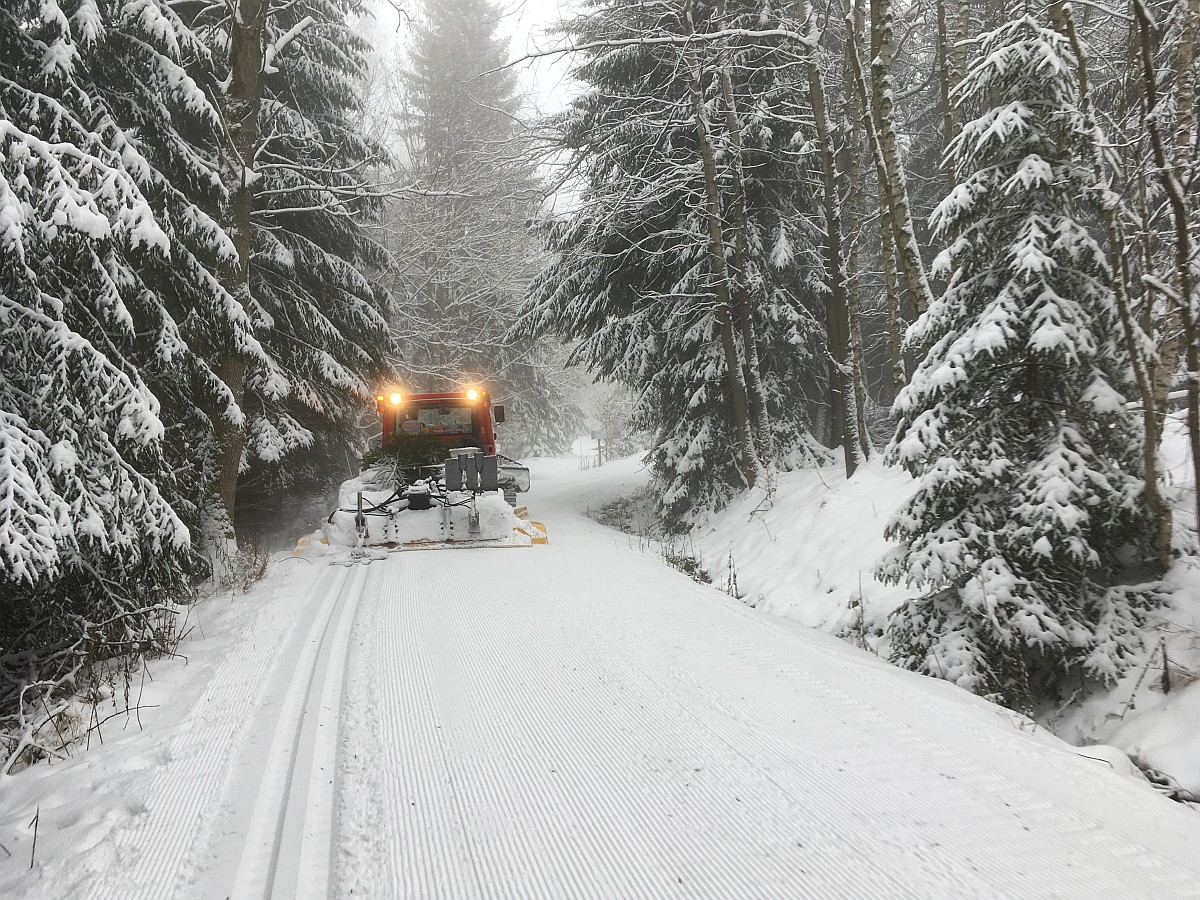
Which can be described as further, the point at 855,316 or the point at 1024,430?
the point at 855,316

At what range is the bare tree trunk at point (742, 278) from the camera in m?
11.4

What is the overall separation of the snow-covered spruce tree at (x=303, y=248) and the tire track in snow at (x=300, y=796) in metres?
6.02

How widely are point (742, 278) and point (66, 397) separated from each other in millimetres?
10067

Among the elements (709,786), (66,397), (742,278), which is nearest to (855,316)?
(742,278)

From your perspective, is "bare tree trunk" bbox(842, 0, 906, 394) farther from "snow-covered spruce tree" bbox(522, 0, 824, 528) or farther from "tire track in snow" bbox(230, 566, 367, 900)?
"tire track in snow" bbox(230, 566, 367, 900)

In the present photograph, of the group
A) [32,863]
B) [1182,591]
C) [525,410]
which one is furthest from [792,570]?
[525,410]

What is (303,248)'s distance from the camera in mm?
11477

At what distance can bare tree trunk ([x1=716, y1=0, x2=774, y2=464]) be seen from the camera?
11352mm

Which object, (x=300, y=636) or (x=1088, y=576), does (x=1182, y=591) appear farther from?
(x=300, y=636)

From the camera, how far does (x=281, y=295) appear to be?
438 inches

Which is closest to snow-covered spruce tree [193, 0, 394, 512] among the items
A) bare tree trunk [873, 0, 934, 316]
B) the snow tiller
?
the snow tiller

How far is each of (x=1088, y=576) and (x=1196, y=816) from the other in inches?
105

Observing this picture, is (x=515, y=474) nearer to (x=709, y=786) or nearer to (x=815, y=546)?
(x=815, y=546)

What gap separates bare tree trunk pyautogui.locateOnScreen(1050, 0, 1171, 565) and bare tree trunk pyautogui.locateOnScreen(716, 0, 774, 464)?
6.83 metres
